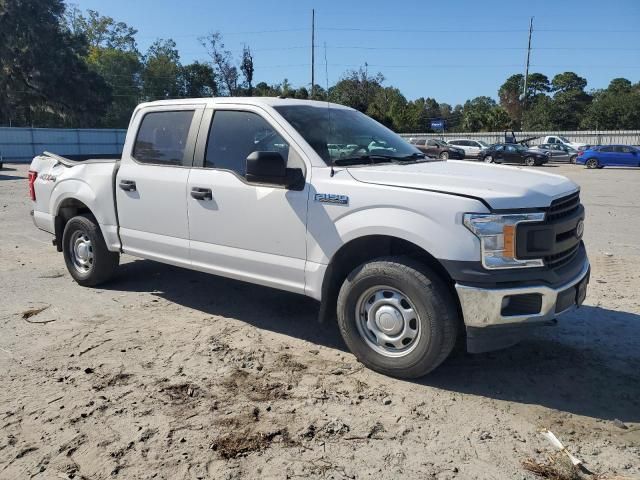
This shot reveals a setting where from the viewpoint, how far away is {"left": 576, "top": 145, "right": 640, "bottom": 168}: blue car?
3203cm

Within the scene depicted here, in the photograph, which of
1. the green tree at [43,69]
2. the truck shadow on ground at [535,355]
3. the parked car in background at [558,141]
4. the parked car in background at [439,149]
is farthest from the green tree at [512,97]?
the truck shadow on ground at [535,355]

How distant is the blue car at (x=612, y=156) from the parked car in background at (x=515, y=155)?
3.10m

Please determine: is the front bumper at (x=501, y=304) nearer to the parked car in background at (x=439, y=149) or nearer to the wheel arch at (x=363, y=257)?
the wheel arch at (x=363, y=257)

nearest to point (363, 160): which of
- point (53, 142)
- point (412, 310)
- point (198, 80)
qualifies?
point (412, 310)

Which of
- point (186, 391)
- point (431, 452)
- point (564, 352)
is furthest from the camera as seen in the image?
point (564, 352)

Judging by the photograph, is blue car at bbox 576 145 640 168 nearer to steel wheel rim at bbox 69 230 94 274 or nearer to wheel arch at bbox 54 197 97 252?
wheel arch at bbox 54 197 97 252

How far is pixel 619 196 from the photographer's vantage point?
1551cm

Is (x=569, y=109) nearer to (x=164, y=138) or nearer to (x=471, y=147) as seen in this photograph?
(x=471, y=147)

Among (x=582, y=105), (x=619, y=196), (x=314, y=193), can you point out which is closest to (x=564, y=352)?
(x=314, y=193)

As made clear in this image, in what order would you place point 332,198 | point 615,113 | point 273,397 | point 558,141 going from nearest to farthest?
point 273,397 → point 332,198 → point 558,141 → point 615,113

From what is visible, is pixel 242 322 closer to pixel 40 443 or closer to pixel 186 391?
pixel 186 391

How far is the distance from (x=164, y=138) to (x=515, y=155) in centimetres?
3384

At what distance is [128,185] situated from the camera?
5516 mm

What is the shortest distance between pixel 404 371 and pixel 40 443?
2345 millimetres
